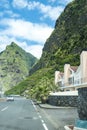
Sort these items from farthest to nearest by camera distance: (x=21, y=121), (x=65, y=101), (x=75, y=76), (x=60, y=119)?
1. (x=75, y=76)
2. (x=65, y=101)
3. (x=60, y=119)
4. (x=21, y=121)

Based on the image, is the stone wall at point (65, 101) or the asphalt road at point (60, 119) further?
the stone wall at point (65, 101)

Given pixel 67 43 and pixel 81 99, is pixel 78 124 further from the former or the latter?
pixel 67 43

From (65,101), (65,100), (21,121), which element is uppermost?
(65,100)

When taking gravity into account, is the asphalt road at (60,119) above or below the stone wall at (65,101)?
below

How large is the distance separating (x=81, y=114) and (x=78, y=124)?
20.5 ft

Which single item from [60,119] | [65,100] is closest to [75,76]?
[65,100]

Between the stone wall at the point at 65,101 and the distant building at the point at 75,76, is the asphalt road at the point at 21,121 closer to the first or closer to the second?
the stone wall at the point at 65,101

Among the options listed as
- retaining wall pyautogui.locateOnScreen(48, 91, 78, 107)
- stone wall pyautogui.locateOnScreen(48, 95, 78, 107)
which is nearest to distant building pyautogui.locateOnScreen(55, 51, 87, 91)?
stone wall pyautogui.locateOnScreen(48, 95, 78, 107)

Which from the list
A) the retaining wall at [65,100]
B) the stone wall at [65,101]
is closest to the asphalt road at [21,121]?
the retaining wall at [65,100]

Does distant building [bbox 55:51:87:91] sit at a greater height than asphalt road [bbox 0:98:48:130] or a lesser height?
greater

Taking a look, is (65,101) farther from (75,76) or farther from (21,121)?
(75,76)

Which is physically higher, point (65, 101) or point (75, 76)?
point (75, 76)

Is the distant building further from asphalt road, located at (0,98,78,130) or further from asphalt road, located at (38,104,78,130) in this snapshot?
asphalt road, located at (0,98,78,130)

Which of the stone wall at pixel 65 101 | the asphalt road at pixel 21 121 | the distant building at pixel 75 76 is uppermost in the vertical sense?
the distant building at pixel 75 76
